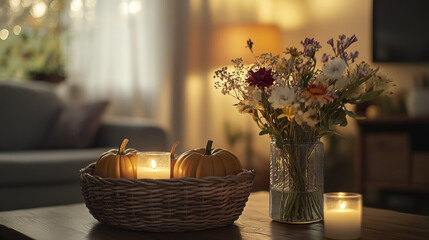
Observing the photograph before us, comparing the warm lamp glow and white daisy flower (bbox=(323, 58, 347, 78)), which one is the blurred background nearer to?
the warm lamp glow

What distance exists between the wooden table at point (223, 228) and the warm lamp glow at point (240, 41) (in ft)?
6.95

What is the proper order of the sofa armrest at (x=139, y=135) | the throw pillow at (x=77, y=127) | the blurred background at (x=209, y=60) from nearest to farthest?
the sofa armrest at (x=139, y=135) < the throw pillow at (x=77, y=127) < the blurred background at (x=209, y=60)

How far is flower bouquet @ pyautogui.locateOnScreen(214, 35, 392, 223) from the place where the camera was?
118cm

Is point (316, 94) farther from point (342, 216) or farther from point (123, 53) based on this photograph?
point (123, 53)

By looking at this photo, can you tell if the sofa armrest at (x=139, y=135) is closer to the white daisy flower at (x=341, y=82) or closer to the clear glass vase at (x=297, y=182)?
the clear glass vase at (x=297, y=182)

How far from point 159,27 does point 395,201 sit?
2.04 m

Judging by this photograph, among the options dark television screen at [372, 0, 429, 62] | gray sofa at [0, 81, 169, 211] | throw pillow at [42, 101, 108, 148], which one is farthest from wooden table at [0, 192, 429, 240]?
dark television screen at [372, 0, 429, 62]

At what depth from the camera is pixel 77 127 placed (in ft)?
9.87

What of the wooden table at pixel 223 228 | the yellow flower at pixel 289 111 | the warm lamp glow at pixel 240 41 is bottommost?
the wooden table at pixel 223 228

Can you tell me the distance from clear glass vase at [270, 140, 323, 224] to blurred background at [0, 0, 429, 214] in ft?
5.84

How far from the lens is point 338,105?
1.20 m

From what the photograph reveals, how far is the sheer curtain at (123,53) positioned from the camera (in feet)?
13.3

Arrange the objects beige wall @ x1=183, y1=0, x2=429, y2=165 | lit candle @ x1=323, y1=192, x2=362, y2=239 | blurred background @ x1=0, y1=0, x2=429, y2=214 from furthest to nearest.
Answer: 1. beige wall @ x1=183, y1=0, x2=429, y2=165
2. blurred background @ x1=0, y1=0, x2=429, y2=214
3. lit candle @ x1=323, y1=192, x2=362, y2=239

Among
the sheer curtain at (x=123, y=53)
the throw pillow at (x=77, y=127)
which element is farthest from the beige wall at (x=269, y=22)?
the throw pillow at (x=77, y=127)
